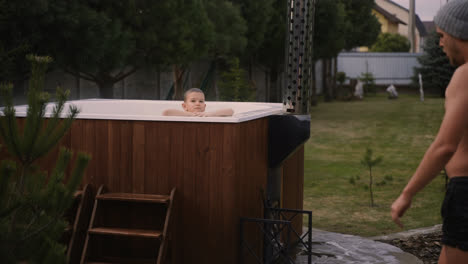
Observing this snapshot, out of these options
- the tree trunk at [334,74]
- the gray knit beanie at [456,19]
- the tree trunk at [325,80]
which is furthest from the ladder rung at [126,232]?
the tree trunk at [334,74]

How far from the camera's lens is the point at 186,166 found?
4.42m

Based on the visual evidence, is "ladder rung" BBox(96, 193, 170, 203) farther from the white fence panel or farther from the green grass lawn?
the white fence panel

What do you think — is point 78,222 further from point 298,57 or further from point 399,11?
point 399,11

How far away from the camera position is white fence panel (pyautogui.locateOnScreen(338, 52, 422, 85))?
36156 mm

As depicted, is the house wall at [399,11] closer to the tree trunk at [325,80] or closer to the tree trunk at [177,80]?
the tree trunk at [325,80]

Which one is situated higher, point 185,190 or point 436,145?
point 436,145

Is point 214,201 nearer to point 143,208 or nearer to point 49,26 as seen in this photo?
point 143,208

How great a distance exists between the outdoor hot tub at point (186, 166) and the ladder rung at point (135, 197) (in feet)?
0.24

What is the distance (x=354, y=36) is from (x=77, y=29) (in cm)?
1852

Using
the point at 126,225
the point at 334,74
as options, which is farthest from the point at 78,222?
the point at 334,74

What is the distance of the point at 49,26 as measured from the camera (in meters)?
10.8

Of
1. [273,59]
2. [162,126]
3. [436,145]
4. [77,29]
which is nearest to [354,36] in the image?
[273,59]

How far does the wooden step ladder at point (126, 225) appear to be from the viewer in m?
4.41

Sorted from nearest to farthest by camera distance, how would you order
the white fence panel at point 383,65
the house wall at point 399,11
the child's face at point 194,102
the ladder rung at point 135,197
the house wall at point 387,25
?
1. the ladder rung at point 135,197
2. the child's face at point 194,102
3. the white fence panel at point 383,65
4. the house wall at point 387,25
5. the house wall at point 399,11
